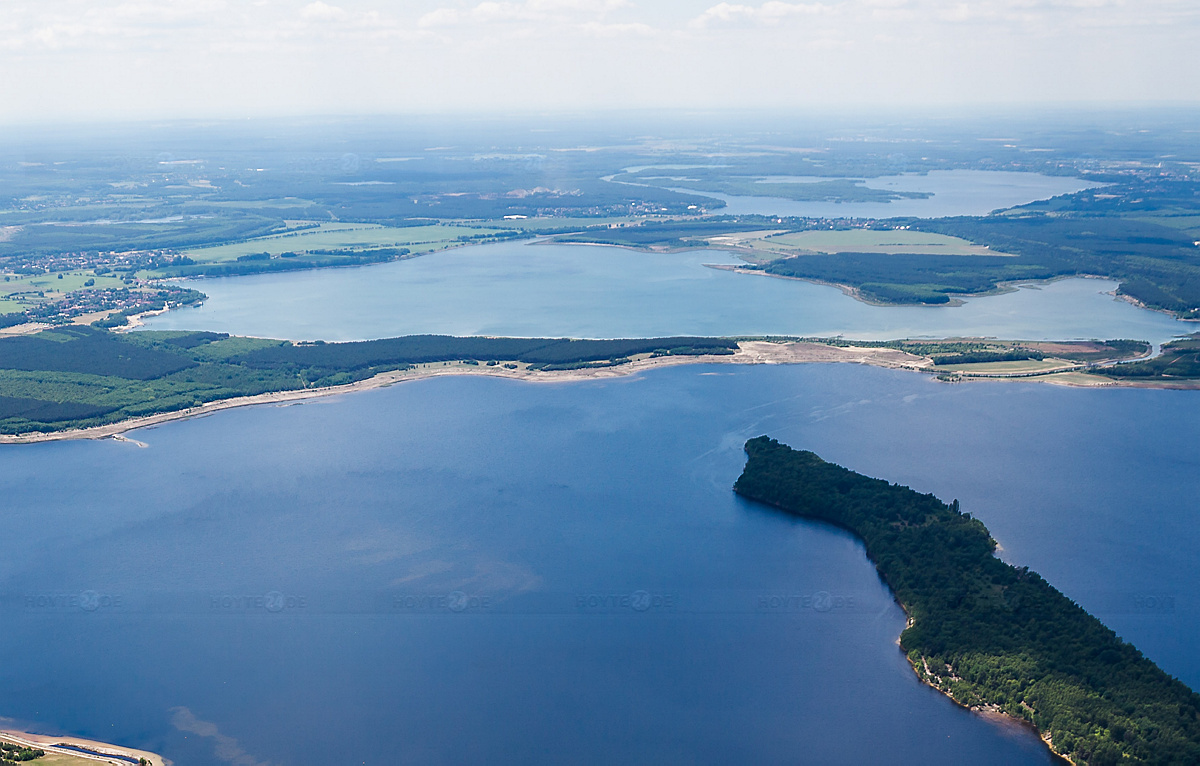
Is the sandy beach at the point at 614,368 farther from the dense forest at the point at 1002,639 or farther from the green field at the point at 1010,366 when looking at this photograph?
the dense forest at the point at 1002,639

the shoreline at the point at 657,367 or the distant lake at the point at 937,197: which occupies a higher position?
the distant lake at the point at 937,197

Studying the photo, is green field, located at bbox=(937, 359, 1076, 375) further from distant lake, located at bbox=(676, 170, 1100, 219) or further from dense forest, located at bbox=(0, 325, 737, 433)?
distant lake, located at bbox=(676, 170, 1100, 219)

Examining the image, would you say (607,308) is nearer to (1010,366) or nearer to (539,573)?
(1010,366)

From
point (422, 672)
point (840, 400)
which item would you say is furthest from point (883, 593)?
point (840, 400)

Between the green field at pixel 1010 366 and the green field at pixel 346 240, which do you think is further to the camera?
the green field at pixel 346 240

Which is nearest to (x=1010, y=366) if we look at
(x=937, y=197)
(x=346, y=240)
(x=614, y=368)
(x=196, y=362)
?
(x=614, y=368)

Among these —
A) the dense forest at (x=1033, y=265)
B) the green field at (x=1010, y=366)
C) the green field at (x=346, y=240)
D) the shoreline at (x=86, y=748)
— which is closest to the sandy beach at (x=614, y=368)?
the green field at (x=1010, y=366)

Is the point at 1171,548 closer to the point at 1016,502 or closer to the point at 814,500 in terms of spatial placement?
the point at 1016,502

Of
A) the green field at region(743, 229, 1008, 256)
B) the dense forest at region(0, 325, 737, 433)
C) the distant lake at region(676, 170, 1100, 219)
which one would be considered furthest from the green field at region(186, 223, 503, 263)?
the dense forest at region(0, 325, 737, 433)
